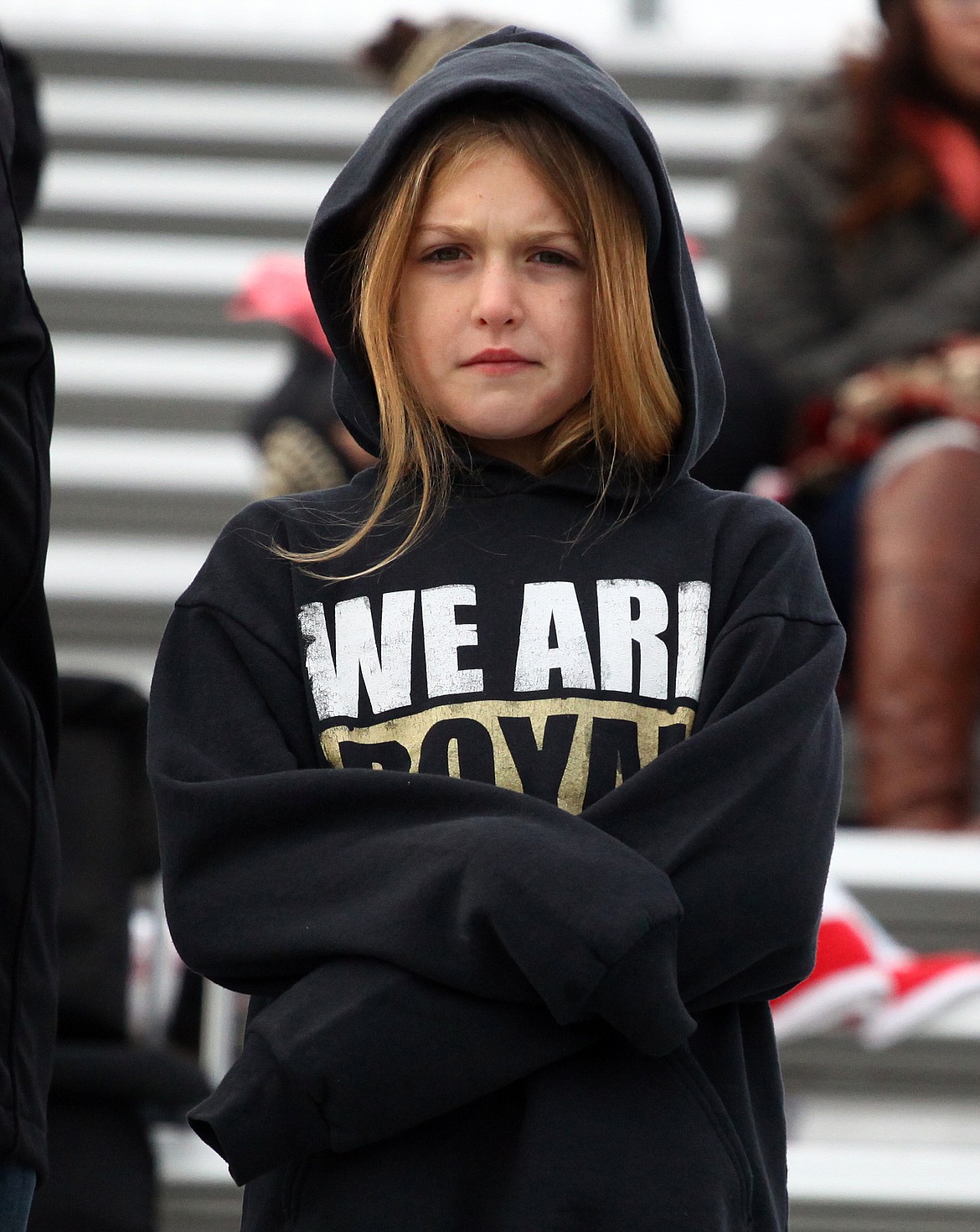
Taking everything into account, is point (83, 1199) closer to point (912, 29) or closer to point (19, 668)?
point (19, 668)

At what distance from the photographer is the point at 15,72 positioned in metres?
2.09

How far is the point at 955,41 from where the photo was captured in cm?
276

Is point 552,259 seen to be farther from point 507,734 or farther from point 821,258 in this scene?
point 821,258

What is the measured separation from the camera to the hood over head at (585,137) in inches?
47.6

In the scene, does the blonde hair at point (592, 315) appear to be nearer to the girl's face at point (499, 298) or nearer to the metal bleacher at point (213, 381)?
the girl's face at point (499, 298)

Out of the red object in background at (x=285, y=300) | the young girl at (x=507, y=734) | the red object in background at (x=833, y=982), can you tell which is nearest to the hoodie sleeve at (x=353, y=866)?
the young girl at (x=507, y=734)

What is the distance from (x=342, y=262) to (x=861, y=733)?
4.03 ft

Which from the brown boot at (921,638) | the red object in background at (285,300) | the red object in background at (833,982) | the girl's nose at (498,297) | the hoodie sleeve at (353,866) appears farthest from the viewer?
the red object in background at (285,300)

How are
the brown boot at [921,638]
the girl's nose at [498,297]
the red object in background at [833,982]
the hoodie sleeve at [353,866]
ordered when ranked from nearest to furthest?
the hoodie sleeve at [353,866], the girl's nose at [498,297], the red object in background at [833,982], the brown boot at [921,638]

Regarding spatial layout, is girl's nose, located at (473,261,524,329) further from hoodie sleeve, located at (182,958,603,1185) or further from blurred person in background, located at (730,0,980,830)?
blurred person in background, located at (730,0,980,830)

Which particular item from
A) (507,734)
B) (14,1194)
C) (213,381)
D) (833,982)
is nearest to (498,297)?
(507,734)

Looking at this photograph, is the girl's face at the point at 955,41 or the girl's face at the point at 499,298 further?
the girl's face at the point at 955,41

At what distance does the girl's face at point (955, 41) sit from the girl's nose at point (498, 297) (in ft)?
5.89

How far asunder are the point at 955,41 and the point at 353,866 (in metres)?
2.06
